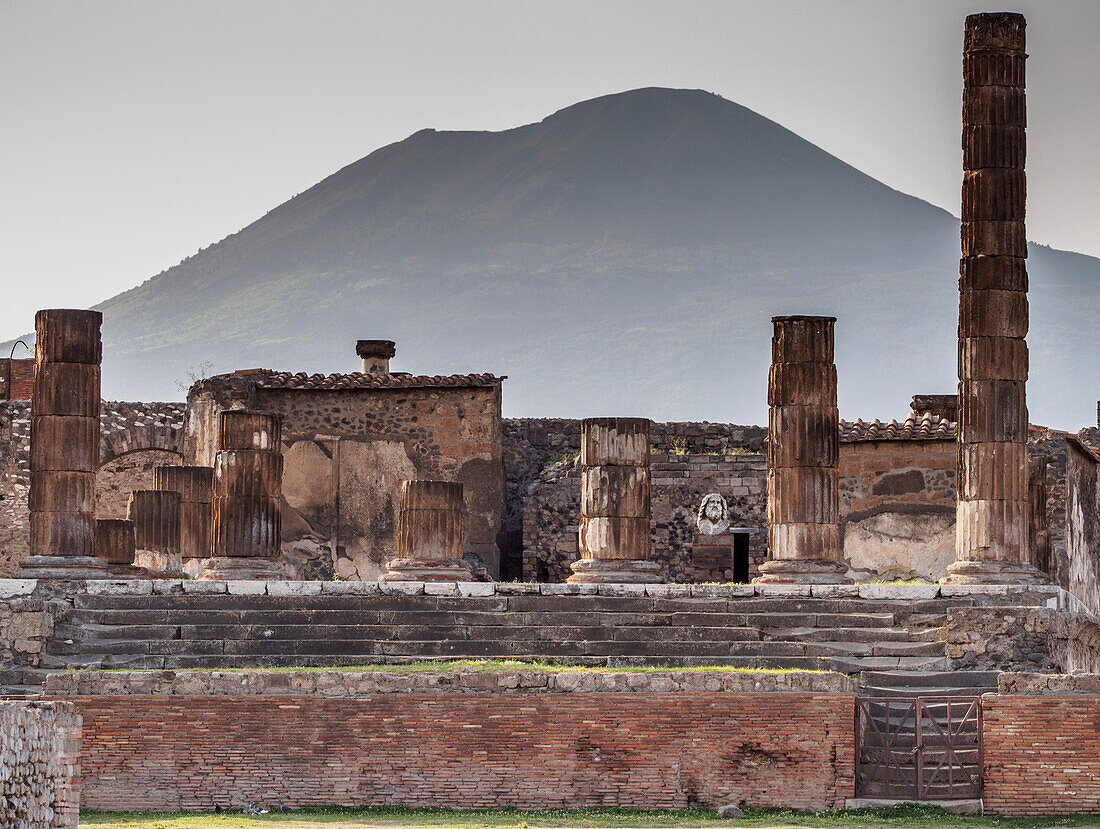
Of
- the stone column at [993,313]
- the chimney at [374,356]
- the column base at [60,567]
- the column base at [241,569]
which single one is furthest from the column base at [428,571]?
the chimney at [374,356]

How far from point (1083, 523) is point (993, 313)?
8181 mm

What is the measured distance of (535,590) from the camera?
18.1 m

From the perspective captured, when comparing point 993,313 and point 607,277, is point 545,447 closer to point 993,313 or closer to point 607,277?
point 993,313

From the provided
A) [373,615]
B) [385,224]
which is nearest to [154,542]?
[373,615]

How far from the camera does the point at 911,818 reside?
1419 centimetres

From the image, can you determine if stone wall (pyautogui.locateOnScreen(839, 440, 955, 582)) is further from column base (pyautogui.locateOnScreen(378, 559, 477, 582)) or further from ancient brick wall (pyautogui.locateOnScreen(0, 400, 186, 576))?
ancient brick wall (pyautogui.locateOnScreen(0, 400, 186, 576))

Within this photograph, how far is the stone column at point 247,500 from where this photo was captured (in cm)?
2056

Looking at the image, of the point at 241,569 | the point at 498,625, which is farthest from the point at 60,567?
the point at 498,625

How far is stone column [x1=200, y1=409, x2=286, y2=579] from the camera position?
20.6 meters

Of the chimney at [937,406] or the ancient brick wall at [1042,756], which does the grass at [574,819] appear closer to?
the ancient brick wall at [1042,756]

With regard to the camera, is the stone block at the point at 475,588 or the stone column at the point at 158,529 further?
the stone column at the point at 158,529

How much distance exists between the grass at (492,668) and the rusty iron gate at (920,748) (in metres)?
0.69

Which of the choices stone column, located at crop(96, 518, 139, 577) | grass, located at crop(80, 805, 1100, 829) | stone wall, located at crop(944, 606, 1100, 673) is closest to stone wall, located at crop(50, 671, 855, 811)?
grass, located at crop(80, 805, 1100, 829)

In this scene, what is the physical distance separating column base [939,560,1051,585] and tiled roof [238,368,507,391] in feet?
29.3
